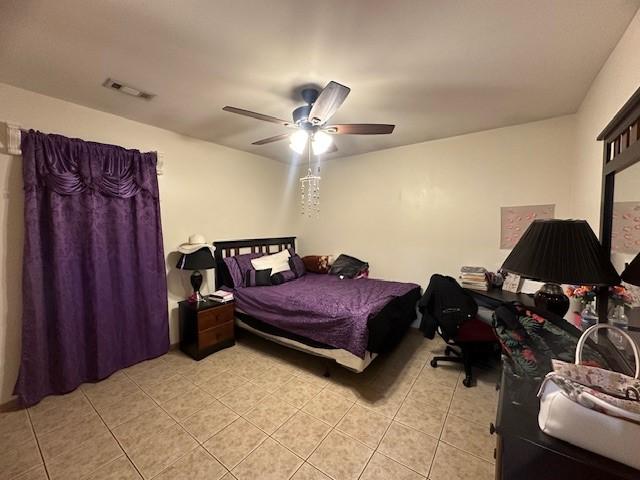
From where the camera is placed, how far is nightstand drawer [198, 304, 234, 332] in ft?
8.86

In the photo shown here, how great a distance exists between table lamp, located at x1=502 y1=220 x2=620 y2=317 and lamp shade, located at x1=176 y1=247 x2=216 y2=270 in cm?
271

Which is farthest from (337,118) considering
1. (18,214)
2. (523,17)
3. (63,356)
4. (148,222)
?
(63,356)

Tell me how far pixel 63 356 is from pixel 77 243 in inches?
37.1

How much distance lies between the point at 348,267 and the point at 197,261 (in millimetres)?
1986

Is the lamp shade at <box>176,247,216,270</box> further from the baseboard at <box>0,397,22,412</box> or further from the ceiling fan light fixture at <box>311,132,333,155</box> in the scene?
the ceiling fan light fixture at <box>311,132,333,155</box>

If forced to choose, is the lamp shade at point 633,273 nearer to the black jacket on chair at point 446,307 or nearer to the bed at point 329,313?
the black jacket on chair at point 446,307

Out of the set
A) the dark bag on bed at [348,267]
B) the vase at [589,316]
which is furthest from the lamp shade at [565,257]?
the dark bag on bed at [348,267]

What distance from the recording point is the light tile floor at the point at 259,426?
1.51 meters

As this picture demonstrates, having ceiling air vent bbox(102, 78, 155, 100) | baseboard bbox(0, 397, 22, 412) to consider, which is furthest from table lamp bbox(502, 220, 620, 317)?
baseboard bbox(0, 397, 22, 412)

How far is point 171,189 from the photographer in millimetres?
2875

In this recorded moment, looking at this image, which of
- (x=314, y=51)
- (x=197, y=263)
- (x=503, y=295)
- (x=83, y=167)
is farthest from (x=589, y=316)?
(x=83, y=167)

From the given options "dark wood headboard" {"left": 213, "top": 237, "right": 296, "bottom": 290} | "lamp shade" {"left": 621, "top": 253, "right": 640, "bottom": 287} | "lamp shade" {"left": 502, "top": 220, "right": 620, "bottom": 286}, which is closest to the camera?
"lamp shade" {"left": 621, "top": 253, "right": 640, "bottom": 287}

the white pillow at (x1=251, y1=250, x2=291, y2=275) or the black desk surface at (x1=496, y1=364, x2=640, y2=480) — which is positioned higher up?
the white pillow at (x1=251, y1=250, x2=291, y2=275)

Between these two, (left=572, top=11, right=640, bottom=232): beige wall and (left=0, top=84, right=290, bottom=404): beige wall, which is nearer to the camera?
(left=572, top=11, right=640, bottom=232): beige wall
